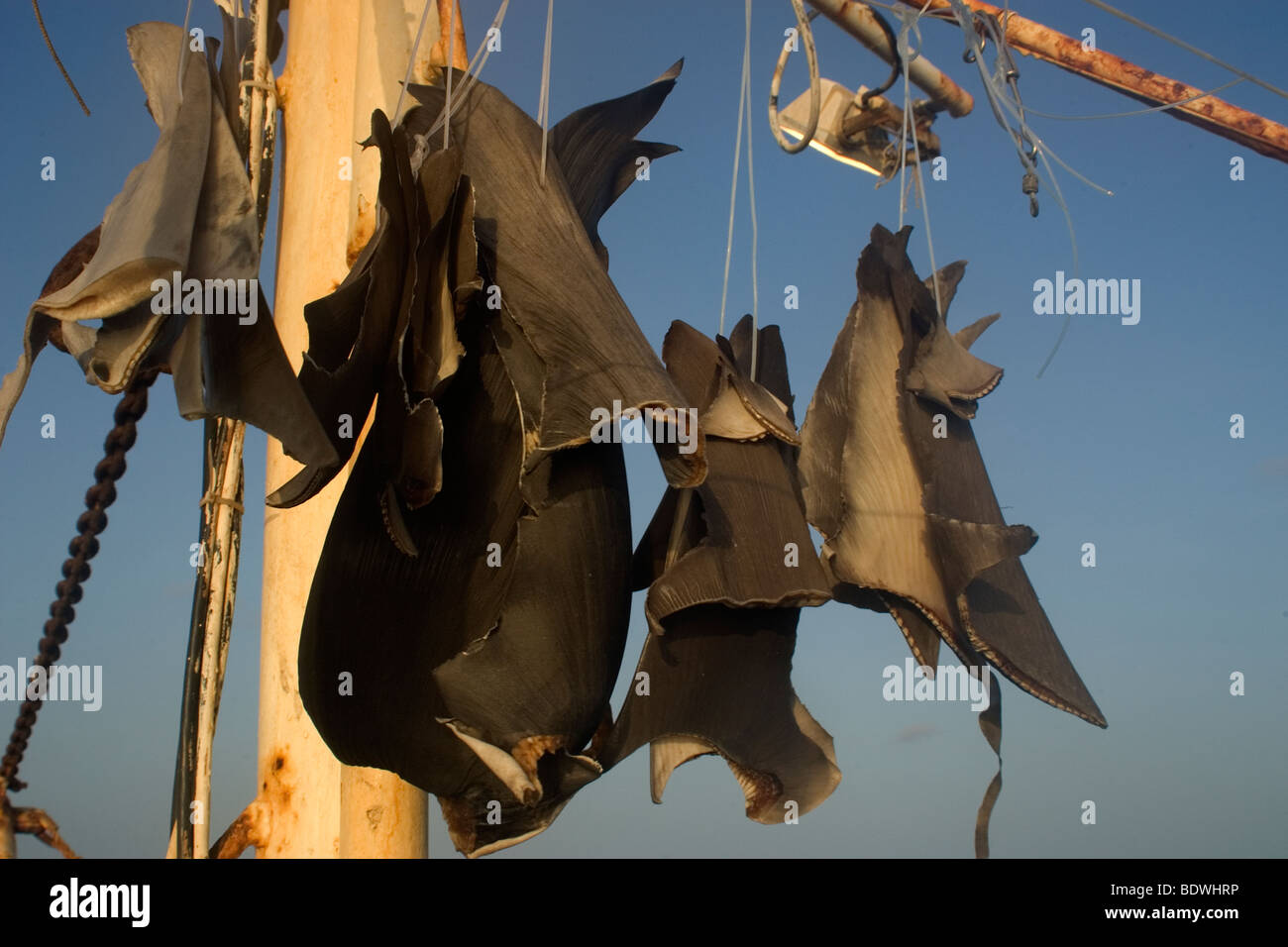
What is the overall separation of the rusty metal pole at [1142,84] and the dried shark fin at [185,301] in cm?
98

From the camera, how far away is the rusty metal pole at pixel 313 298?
113cm

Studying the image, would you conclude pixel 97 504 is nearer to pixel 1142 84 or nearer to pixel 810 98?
pixel 810 98

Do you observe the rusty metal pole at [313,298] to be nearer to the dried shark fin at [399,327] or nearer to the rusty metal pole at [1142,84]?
the dried shark fin at [399,327]

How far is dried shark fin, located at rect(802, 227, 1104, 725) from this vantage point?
934 mm

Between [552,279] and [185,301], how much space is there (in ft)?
0.83

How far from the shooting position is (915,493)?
0.99 meters

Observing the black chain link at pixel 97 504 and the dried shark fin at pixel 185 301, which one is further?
the black chain link at pixel 97 504

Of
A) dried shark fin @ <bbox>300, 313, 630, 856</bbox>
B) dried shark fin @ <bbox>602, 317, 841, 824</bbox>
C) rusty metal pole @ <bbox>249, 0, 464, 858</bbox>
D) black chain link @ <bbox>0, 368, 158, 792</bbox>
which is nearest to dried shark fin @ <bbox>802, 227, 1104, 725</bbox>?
dried shark fin @ <bbox>602, 317, 841, 824</bbox>

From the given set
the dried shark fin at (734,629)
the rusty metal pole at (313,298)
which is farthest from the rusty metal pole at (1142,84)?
the dried shark fin at (734,629)

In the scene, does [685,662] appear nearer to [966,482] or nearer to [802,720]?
[802,720]

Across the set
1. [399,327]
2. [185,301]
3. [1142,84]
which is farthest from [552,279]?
[1142,84]

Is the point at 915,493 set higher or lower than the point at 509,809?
higher

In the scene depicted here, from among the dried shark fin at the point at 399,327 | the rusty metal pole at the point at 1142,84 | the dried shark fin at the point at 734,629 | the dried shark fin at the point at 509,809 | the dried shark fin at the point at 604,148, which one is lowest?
the dried shark fin at the point at 509,809

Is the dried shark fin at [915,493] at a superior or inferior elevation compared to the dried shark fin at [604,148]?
inferior
